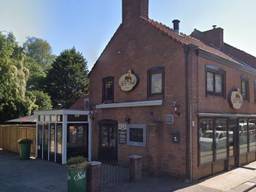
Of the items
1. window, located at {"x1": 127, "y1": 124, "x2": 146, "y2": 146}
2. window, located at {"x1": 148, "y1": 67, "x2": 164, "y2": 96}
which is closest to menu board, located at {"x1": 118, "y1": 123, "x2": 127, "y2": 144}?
window, located at {"x1": 127, "y1": 124, "x2": 146, "y2": 146}

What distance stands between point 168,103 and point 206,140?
2413 millimetres

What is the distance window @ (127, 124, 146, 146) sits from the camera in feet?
45.6

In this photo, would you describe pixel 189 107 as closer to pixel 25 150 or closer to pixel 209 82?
pixel 209 82

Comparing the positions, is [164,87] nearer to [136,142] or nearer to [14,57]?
[136,142]

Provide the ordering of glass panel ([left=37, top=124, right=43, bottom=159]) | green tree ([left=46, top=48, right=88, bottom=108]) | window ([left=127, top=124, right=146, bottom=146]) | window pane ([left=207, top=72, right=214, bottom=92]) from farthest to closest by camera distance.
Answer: green tree ([left=46, top=48, right=88, bottom=108])
glass panel ([left=37, top=124, right=43, bottom=159])
window ([left=127, top=124, right=146, bottom=146])
window pane ([left=207, top=72, right=214, bottom=92])

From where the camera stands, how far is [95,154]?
16562 millimetres

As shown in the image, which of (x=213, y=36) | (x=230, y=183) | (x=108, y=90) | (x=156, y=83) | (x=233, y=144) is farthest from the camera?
(x=213, y=36)

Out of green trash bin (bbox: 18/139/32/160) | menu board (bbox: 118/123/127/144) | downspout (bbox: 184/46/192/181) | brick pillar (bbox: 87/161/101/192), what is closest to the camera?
brick pillar (bbox: 87/161/101/192)

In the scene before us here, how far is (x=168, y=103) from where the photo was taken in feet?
42.6

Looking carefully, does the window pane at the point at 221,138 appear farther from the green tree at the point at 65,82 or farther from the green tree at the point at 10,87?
the green tree at the point at 65,82

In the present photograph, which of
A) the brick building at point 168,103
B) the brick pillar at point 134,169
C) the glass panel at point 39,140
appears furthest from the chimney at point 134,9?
the glass panel at point 39,140

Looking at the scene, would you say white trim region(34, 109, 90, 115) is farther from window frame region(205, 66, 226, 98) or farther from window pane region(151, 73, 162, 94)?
window frame region(205, 66, 226, 98)

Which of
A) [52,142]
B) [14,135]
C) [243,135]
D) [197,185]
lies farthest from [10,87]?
[197,185]

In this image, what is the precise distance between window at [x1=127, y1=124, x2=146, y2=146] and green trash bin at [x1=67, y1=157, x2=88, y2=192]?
496 centimetres
